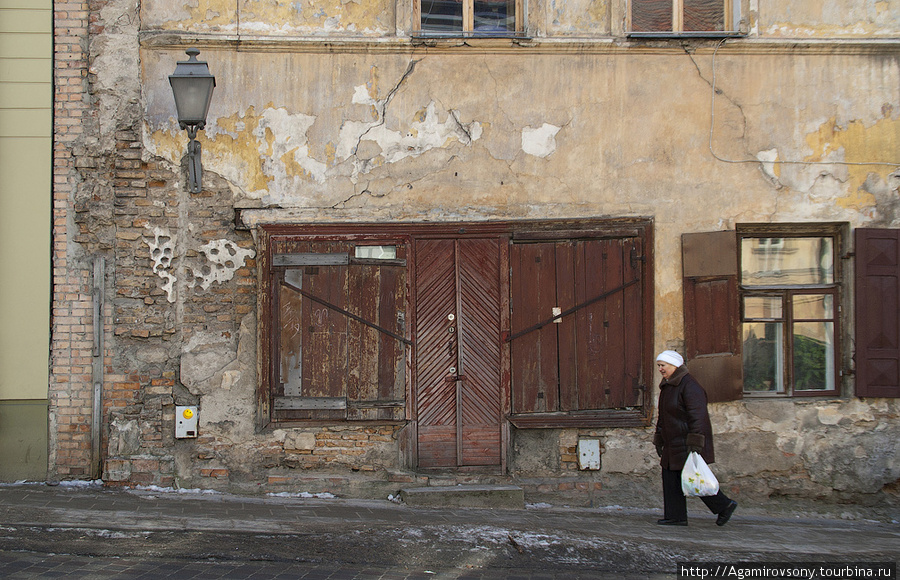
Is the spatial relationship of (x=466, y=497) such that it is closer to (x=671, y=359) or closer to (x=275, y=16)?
(x=671, y=359)

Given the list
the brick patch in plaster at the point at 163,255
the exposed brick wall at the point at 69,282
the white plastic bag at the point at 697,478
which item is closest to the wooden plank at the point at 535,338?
the white plastic bag at the point at 697,478

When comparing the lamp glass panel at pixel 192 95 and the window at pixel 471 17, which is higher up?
the window at pixel 471 17

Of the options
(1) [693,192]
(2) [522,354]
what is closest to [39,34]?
(2) [522,354]

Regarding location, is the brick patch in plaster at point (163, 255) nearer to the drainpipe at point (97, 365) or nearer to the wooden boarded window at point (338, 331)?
the drainpipe at point (97, 365)

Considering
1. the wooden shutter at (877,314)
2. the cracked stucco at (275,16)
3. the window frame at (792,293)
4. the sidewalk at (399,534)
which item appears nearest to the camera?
the sidewalk at (399,534)

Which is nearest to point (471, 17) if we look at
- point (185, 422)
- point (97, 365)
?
point (185, 422)

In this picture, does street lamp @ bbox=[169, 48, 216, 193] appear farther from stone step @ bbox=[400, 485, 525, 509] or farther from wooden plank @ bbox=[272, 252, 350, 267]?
stone step @ bbox=[400, 485, 525, 509]

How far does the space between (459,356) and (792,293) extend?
3.25m

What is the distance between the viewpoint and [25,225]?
710 cm

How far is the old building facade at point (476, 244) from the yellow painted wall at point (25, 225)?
0.16 m

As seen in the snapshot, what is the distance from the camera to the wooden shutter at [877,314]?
7.35 meters

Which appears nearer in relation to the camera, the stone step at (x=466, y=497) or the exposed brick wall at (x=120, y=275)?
the stone step at (x=466, y=497)

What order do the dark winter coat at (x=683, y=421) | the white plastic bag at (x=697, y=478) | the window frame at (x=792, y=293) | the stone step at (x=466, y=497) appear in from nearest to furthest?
the white plastic bag at (x=697, y=478), the dark winter coat at (x=683, y=421), the stone step at (x=466, y=497), the window frame at (x=792, y=293)

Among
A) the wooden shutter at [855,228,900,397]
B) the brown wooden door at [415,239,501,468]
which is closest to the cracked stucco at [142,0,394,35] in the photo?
the brown wooden door at [415,239,501,468]
